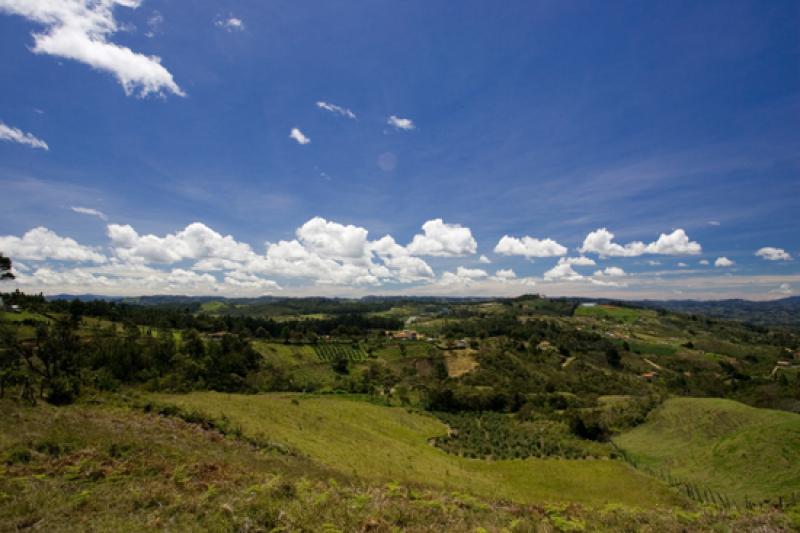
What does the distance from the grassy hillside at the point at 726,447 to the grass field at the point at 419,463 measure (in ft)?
17.1

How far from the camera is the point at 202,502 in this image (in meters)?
11.3

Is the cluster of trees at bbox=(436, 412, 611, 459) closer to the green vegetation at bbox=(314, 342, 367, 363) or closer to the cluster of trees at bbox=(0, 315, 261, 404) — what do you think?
the cluster of trees at bbox=(0, 315, 261, 404)

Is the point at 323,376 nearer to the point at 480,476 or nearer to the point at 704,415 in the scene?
the point at 480,476

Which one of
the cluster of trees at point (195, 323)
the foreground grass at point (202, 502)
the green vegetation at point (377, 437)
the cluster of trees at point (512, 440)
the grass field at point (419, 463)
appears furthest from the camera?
the cluster of trees at point (195, 323)

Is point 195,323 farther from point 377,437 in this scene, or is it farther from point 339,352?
point 377,437

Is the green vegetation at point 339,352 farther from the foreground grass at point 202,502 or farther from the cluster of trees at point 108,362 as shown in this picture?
the foreground grass at point 202,502

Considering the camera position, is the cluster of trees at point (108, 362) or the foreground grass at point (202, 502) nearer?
the foreground grass at point (202, 502)

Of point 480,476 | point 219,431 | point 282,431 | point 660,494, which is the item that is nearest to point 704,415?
point 660,494

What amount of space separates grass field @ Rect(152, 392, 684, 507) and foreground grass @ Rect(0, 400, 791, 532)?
1211 cm

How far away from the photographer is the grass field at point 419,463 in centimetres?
2942

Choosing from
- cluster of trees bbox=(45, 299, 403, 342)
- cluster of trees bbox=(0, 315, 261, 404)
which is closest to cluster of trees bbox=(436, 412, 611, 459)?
cluster of trees bbox=(0, 315, 261, 404)

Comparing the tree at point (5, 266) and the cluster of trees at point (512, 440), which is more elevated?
the tree at point (5, 266)

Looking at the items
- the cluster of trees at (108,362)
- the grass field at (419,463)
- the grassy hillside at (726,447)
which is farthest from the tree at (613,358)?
the cluster of trees at (108,362)

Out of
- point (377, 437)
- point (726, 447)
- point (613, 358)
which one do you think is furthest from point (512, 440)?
point (613, 358)
